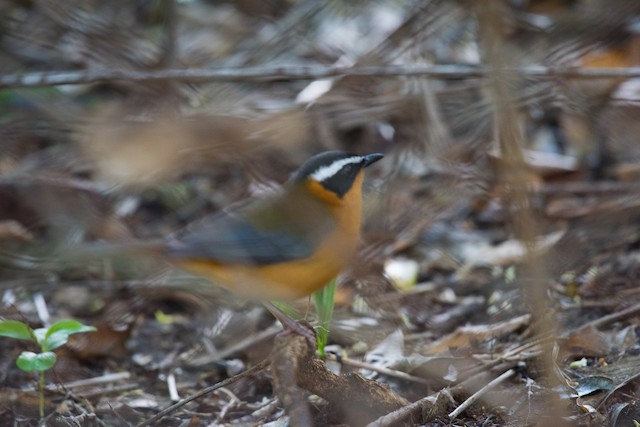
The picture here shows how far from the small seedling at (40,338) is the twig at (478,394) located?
1.32m

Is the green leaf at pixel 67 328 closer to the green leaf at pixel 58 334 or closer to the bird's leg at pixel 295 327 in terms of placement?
the green leaf at pixel 58 334

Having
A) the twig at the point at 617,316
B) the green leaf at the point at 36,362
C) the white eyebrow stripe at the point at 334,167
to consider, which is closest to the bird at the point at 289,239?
the white eyebrow stripe at the point at 334,167

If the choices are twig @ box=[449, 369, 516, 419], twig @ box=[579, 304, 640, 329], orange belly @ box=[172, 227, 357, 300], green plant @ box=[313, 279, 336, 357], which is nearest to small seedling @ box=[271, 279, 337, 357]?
green plant @ box=[313, 279, 336, 357]

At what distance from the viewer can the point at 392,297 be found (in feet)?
13.9

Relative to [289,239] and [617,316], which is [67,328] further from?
[617,316]

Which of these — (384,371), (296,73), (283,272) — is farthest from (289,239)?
(296,73)

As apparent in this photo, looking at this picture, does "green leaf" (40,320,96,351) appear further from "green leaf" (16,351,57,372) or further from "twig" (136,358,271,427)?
"twig" (136,358,271,427)

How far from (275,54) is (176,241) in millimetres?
3377

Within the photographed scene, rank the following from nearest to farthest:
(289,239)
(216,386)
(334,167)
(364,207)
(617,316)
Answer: (216,386) < (289,239) < (334,167) < (617,316) < (364,207)

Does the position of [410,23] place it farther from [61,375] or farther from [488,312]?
[61,375]

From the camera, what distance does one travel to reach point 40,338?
3133 mm

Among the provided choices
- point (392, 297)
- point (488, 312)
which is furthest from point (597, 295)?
point (392, 297)

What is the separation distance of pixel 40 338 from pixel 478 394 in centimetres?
153

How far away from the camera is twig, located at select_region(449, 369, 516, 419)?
2.91 metres
